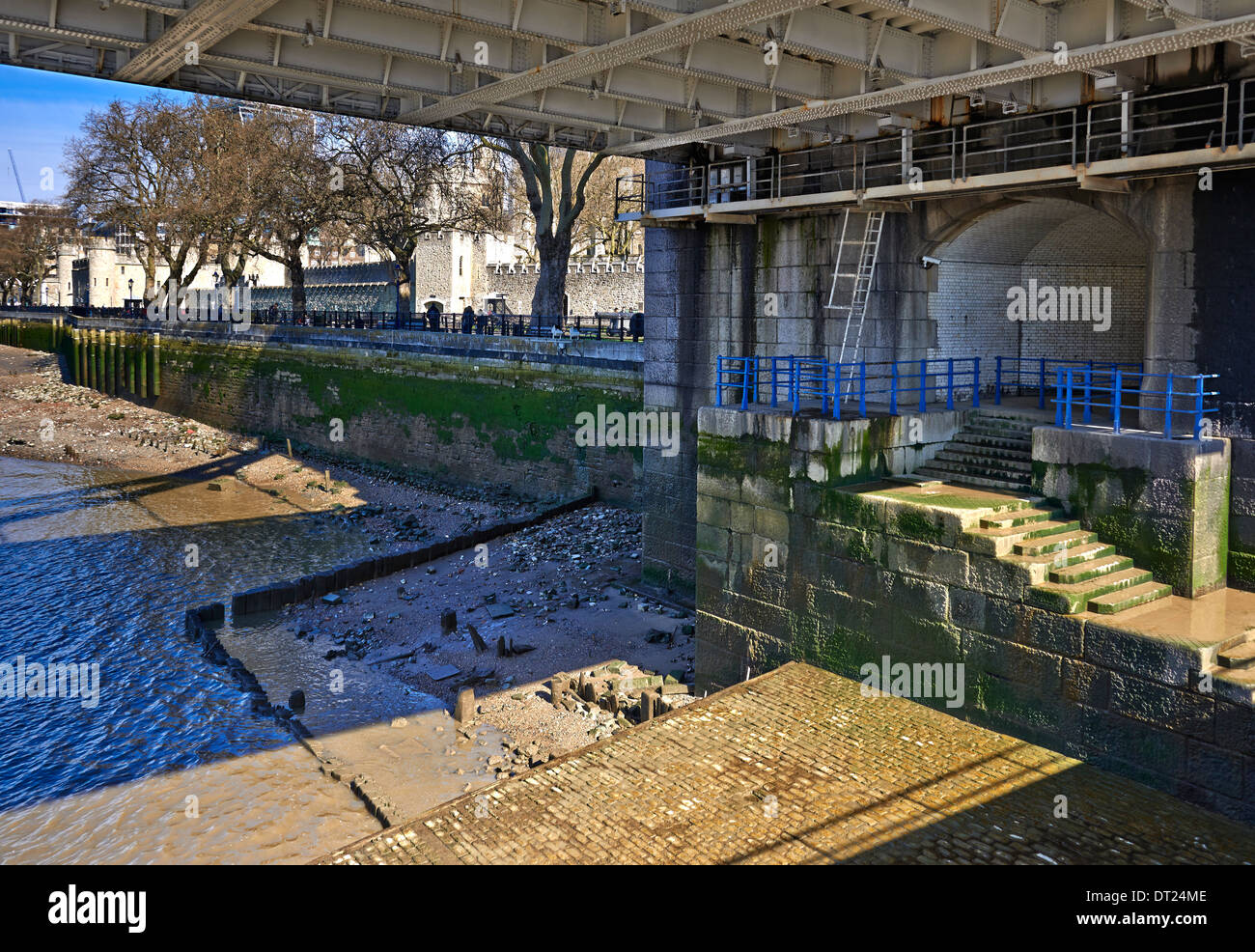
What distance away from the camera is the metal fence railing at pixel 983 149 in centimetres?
1180

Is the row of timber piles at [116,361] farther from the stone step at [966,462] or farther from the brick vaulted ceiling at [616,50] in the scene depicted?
the stone step at [966,462]

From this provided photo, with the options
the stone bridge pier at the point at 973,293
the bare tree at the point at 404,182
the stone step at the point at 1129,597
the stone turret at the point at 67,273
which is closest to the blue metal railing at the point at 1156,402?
the stone bridge pier at the point at 973,293

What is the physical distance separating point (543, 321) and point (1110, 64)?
68.5 ft

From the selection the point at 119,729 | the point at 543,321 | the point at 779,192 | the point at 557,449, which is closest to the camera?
the point at 119,729

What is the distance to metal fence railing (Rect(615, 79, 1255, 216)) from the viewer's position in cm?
1180

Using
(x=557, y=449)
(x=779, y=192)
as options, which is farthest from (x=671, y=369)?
(x=557, y=449)

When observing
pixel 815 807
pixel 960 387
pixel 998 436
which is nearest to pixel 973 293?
pixel 960 387

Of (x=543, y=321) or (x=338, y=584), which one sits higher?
(x=543, y=321)

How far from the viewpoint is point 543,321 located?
3164 cm

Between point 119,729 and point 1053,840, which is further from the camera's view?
point 119,729

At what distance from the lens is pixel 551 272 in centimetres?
3234

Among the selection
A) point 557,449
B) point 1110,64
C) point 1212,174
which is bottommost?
point 557,449

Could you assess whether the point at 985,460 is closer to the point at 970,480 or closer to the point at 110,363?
the point at 970,480
